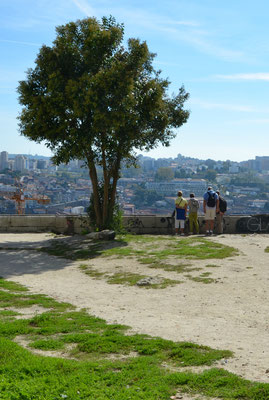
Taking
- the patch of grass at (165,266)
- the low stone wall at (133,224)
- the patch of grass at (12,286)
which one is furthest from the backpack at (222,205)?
the patch of grass at (12,286)

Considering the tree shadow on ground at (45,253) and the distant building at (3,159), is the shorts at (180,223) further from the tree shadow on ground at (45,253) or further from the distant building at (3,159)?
the distant building at (3,159)

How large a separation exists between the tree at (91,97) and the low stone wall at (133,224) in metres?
2.53

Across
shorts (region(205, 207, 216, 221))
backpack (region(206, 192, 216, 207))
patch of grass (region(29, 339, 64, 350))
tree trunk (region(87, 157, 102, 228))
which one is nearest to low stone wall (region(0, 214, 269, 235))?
tree trunk (region(87, 157, 102, 228))

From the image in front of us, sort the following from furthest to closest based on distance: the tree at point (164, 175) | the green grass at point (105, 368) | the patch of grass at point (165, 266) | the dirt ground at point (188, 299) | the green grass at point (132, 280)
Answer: the tree at point (164, 175) < the patch of grass at point (165, 266) < the green grass at point (132, 280) < the dirt ground at point (188, 299) < the green grass at point (105, 368)

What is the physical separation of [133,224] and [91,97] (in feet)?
22.6

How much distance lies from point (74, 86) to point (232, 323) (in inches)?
485

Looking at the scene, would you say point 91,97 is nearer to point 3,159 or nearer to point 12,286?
point 12,286

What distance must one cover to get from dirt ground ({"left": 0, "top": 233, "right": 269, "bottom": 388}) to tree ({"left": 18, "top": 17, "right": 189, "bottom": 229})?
Result: 5.15 meters

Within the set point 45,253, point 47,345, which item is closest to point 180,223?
point 45,253

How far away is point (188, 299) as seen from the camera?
9.62m

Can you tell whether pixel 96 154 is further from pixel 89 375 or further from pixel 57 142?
pixel 89 375

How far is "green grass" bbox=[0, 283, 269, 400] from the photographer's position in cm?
506

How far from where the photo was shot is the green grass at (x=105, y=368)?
5.06m

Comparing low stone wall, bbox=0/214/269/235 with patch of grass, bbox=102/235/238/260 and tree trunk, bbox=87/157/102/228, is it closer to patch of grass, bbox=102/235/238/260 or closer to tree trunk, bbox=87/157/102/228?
tree trunk, bbox=87/157/102/228
